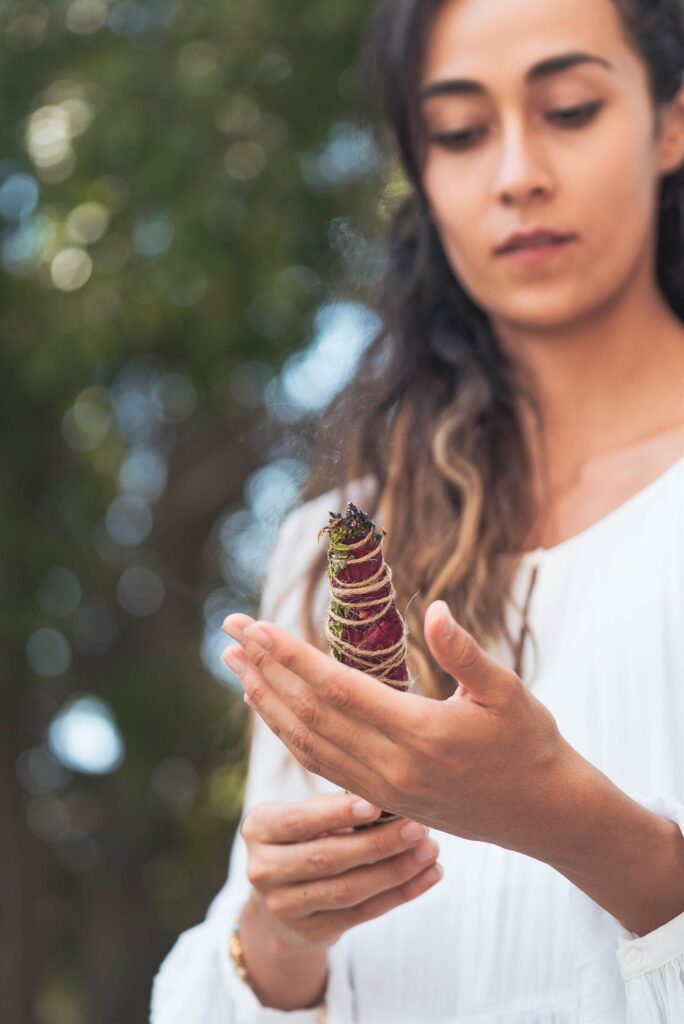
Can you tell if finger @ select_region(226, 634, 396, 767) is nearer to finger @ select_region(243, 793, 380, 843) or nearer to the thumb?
the thumb

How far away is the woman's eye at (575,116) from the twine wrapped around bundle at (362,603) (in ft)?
3.39

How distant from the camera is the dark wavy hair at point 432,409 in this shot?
2271 millimetres

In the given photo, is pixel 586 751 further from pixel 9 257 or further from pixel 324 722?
pixel 9 257

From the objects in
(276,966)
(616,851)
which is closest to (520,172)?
(616,851)

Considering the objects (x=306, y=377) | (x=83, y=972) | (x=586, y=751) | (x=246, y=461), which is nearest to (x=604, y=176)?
(x=586, y=751)

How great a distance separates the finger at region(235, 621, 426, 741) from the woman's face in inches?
42.4

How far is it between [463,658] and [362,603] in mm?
201

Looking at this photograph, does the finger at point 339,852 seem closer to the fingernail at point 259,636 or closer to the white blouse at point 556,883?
the white blouse at point 556,883

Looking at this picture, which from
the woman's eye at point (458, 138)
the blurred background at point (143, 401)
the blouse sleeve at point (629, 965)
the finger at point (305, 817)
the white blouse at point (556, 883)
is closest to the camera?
the blouse sleeve at point (629, 965)

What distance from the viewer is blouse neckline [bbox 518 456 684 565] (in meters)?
2.09

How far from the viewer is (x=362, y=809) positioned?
1.71 metres

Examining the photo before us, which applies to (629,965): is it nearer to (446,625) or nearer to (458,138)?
(446,625)

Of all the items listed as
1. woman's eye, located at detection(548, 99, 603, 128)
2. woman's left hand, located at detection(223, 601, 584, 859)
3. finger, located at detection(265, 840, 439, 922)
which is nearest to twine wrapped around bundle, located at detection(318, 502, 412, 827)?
woman's left hand, located at detection(223, 601, 584, 859)

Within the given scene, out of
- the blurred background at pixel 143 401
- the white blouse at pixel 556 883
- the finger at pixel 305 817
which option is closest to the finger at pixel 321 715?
the finger at pixel 305 817
